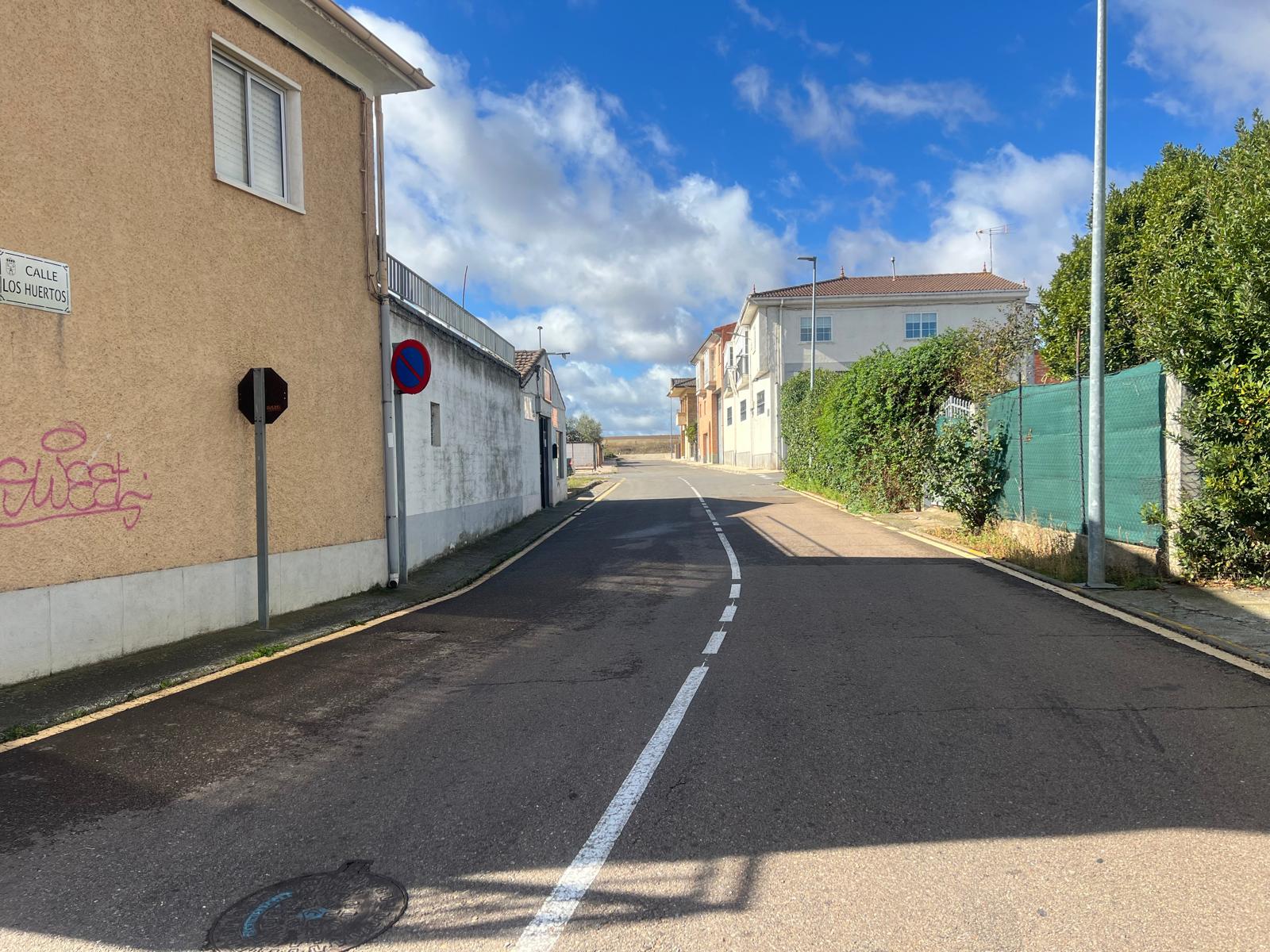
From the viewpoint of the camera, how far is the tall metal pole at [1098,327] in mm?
9805

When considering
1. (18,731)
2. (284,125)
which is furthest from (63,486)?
(284,125)

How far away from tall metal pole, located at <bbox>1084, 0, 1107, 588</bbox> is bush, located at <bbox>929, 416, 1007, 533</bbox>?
17.0 feet

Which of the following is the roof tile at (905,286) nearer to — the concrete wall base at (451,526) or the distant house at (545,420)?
the distant house at (545,420)

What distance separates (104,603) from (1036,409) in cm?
1295

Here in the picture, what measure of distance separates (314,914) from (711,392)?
252 feet

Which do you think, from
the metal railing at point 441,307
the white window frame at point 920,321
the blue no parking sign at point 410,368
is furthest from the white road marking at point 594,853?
the white window frame at point 920,321

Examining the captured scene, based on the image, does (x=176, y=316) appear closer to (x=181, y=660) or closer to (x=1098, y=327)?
(x=181, y=660)

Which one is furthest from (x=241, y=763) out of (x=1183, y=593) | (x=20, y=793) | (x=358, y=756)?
(x=1183, y=593)

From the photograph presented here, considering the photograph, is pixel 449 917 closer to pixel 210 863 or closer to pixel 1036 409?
pixel 210 863

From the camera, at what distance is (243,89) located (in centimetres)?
896

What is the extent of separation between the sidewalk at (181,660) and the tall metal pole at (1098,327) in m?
7.95

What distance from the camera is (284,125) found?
9609 millimetres

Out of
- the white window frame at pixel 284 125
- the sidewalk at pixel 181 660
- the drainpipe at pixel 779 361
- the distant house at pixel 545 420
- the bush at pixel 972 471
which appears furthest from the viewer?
the drainpipe at pixel 779 361

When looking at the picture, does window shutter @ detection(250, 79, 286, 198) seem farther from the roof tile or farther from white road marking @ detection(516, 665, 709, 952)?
the roof tile
